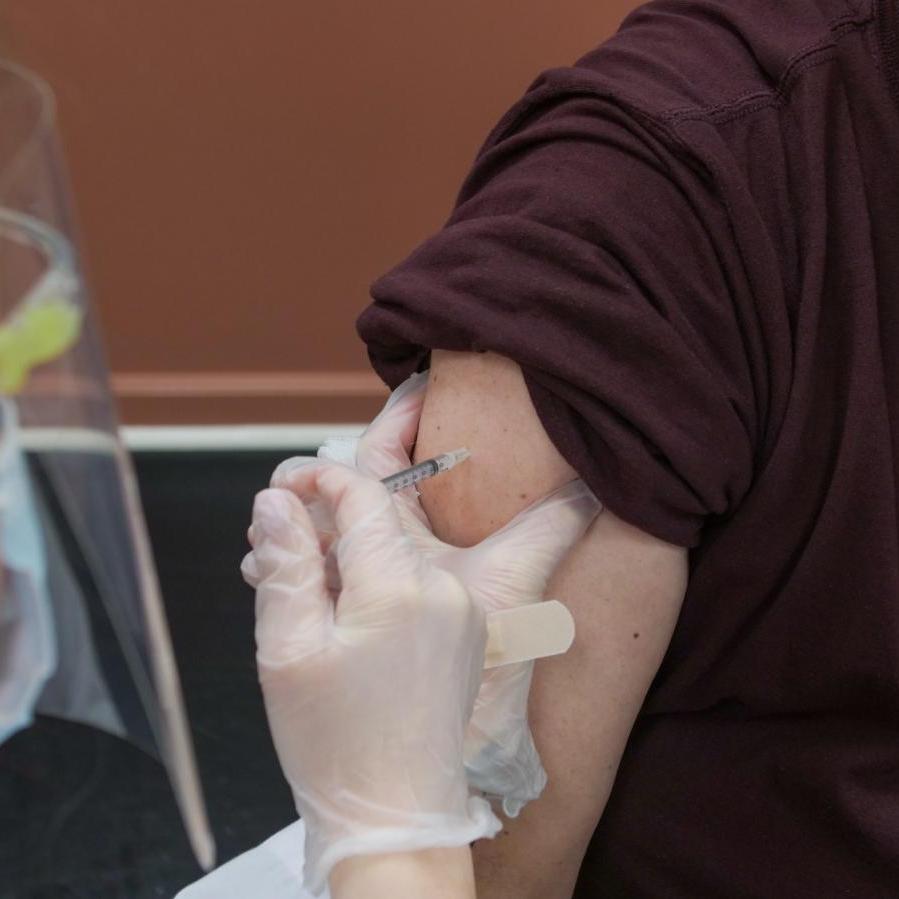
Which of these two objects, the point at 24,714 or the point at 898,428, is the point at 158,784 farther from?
the point at 898,428

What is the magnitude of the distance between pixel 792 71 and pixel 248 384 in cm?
175

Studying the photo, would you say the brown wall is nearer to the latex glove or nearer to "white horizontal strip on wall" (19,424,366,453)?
"white horizontal strip on wall" (19,424,366,453)

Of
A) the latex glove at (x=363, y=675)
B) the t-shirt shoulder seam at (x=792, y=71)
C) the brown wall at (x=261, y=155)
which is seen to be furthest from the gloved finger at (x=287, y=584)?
the brown wall at (x=261, y=155)

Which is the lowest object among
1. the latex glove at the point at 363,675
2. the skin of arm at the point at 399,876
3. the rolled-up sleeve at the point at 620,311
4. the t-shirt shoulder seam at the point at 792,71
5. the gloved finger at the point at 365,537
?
the skin of arm at the point at 399,876

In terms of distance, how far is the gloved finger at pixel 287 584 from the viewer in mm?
681

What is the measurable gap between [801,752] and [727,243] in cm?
41

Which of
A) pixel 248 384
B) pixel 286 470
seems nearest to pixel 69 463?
pixel 286 470

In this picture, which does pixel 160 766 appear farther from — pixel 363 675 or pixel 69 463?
pixel 69 463

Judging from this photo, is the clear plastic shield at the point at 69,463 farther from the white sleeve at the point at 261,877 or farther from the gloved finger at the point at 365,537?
the white sleeve at the point at 261,877

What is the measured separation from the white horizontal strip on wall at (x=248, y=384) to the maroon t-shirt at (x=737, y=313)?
4.73 feet

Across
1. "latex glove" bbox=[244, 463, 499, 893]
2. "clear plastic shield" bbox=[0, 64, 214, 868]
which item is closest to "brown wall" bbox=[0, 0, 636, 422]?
"latex glove" bbox=[244, 463, 499, 893]

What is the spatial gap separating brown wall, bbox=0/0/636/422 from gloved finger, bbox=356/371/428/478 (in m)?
1.29

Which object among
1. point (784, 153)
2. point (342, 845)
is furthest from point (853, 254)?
point (342, 845)

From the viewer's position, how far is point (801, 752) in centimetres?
86
